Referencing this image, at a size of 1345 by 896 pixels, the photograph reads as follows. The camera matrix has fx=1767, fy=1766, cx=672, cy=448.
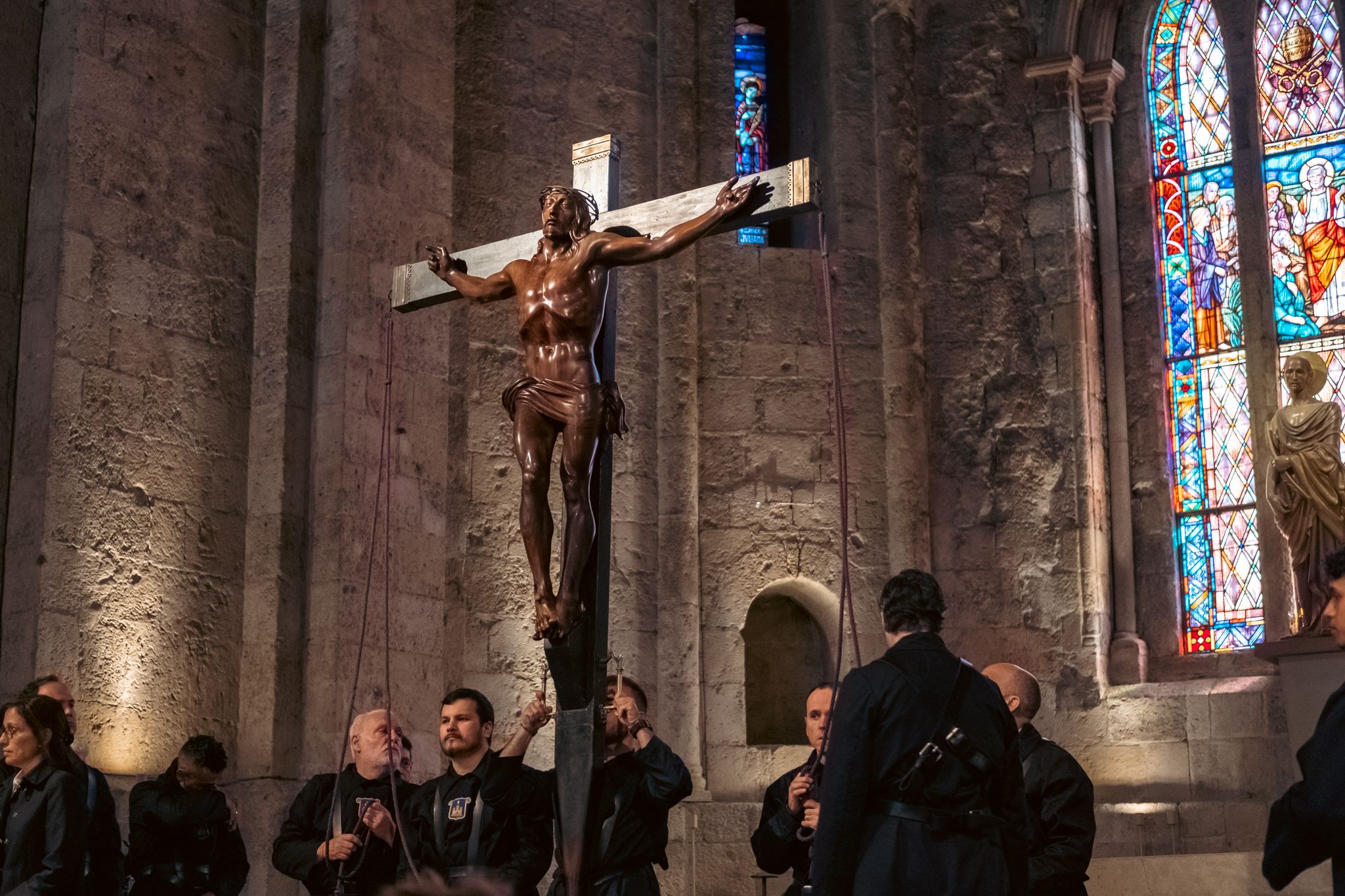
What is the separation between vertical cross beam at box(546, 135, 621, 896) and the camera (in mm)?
4809

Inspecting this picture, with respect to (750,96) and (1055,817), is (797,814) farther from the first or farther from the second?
(750,96)

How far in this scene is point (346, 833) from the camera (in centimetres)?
546

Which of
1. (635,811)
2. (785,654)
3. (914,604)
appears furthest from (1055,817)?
(785,654)

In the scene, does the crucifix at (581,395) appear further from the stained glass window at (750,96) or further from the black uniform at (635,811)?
the stained glass window at (750,96)

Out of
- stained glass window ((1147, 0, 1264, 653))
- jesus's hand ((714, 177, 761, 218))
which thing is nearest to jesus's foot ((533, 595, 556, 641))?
jesus's hand ((714, 177, 761, 218))

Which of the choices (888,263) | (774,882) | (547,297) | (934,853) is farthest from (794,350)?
(934,853)

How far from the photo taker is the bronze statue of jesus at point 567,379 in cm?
506

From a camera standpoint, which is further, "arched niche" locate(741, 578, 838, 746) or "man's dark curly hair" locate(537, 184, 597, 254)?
"arched niche" locate(741, 578, 838, 746)

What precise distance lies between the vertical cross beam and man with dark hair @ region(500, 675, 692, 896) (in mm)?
463

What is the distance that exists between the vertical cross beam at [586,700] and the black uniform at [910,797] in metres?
0.95

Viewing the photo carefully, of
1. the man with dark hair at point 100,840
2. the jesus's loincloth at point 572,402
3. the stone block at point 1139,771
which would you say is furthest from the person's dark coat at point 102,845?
the stone block at point 1139,771

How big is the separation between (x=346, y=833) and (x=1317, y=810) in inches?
118

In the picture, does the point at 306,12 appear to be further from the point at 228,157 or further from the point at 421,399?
the point at 421,399

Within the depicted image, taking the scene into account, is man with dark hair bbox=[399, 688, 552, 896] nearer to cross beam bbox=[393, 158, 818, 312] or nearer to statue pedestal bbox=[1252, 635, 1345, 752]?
cross beam bbox=[393, 158, 818, 312]
